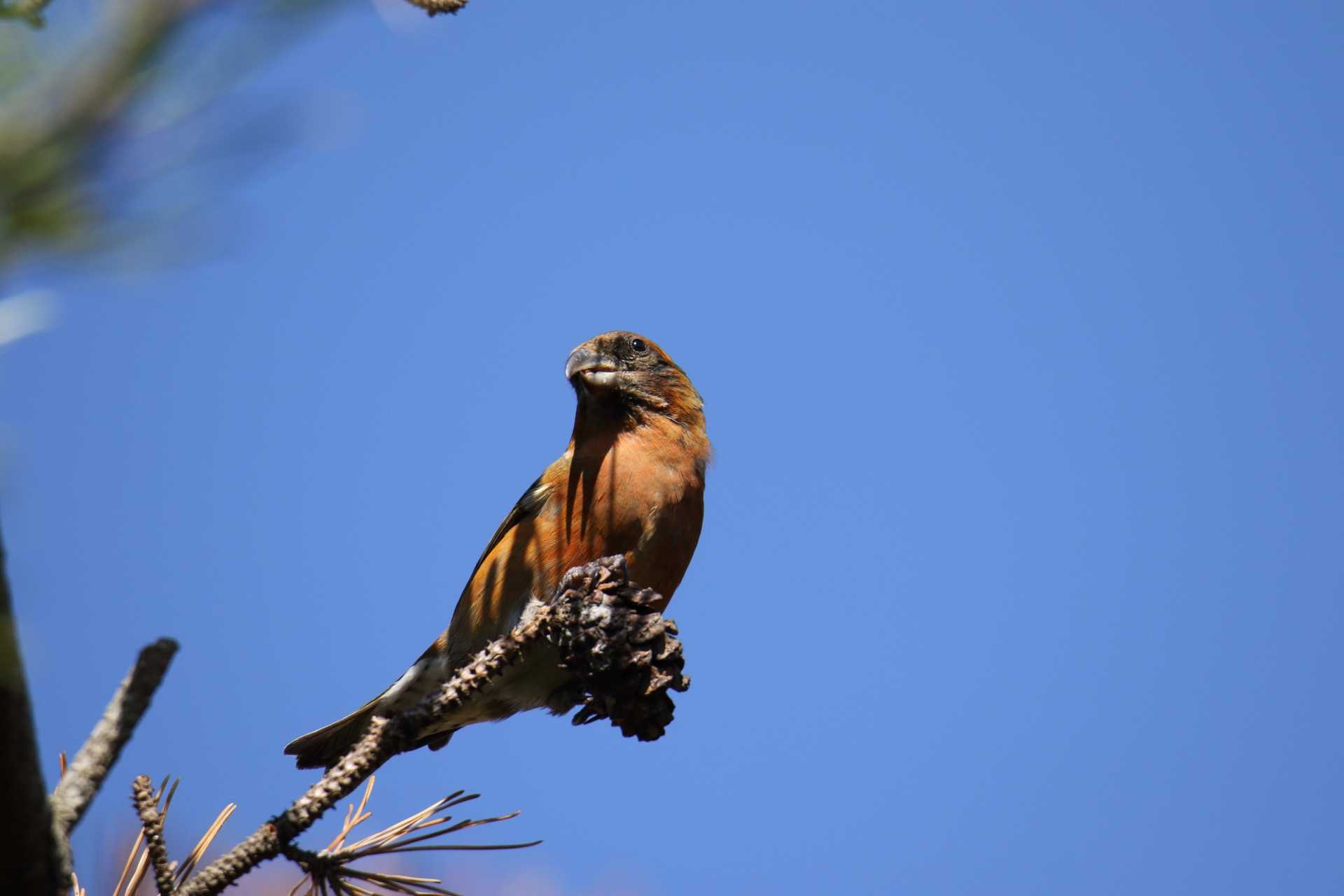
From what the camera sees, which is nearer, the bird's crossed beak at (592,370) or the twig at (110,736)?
the twig at (110,736)

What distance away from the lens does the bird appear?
17.9 feet

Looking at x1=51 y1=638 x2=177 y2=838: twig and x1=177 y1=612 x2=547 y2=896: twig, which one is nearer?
x1=51 y1=638 x2=177 y2=838: twig

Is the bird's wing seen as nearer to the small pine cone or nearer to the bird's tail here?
the bird's tail

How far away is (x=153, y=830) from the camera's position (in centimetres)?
270

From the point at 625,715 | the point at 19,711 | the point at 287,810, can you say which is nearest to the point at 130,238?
the point at 19,711

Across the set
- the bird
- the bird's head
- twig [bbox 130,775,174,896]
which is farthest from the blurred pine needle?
the bird's head

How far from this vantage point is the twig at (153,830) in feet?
8.70

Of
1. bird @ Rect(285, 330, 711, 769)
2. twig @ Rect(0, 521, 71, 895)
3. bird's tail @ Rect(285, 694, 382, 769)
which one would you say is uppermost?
bird @ Rect(285, 330, 711, 769)

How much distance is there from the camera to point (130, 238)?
1.39 metres

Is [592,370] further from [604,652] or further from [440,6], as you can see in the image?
[440,6]

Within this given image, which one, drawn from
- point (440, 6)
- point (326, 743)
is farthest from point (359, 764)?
point (326, 743)

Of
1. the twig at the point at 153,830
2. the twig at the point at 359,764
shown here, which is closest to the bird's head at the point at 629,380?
the twig at the point at 359,764

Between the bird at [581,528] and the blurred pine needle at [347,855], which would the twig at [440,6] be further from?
the bird at [581,528]

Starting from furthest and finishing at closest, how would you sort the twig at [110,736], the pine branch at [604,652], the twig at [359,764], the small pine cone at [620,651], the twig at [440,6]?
1. the small pine cone at [620,651]
2. the pine branch at [604,652]
3. the twig at [359,764]
4. the twig at [110,736]
5. the twig at [440,6]
